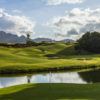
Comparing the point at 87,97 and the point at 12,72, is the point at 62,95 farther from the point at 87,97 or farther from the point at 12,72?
the point at 12,72

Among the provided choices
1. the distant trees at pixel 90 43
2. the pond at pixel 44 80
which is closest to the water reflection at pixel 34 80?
the pond at pixel 44 80

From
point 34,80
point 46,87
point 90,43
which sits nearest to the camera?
point 46,87

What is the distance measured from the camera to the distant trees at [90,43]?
109 m

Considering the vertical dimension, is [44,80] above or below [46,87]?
below

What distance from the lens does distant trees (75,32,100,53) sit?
109 meters

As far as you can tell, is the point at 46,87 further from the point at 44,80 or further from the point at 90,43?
the point at 90,43

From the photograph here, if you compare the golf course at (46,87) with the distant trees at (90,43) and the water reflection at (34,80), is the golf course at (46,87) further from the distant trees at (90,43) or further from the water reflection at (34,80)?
the water reflection at (34,80)

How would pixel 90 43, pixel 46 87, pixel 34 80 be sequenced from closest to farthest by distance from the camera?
1. pixel 46 87
2. pixel 34 80
3. pixel 90 43

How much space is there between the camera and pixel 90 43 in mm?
110812

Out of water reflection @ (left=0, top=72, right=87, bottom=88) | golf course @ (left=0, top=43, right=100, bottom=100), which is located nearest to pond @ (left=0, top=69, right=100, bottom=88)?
water reflection @ (left=0, top=72, right=87, bottom=88)

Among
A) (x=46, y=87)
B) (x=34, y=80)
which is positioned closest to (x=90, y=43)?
(x=34, y=80)

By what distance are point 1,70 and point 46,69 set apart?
12564mm

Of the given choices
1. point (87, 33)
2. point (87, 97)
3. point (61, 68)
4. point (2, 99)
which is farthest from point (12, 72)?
point (87, 33)

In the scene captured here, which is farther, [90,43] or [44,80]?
[90,43]
